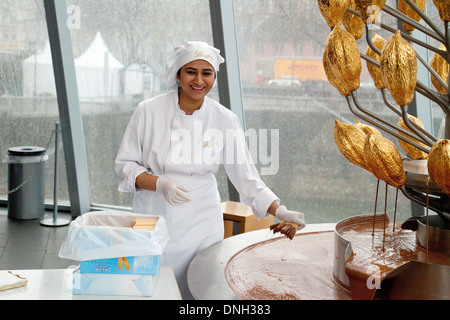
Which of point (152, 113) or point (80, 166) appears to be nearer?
point (152, 113)

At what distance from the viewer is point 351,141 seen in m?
1.57

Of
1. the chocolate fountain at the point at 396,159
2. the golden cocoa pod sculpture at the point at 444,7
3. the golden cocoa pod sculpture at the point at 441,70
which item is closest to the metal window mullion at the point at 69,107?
the chocolate fountain at the point at 396,159

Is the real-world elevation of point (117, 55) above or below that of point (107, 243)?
above

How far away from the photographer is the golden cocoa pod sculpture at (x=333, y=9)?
1.48 metres

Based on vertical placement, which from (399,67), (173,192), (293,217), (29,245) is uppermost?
(399,67)

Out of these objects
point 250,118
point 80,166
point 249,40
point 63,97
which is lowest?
point 80,166

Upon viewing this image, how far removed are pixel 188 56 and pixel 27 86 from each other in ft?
11.7

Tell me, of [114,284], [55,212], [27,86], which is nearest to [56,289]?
[114,284]

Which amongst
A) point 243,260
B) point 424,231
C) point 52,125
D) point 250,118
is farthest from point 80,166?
point 424,231

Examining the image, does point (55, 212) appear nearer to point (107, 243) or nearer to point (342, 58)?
point (107, 243)

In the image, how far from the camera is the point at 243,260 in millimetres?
1865

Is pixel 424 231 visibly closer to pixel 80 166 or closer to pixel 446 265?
pixel 446 265

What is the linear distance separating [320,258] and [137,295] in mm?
662
